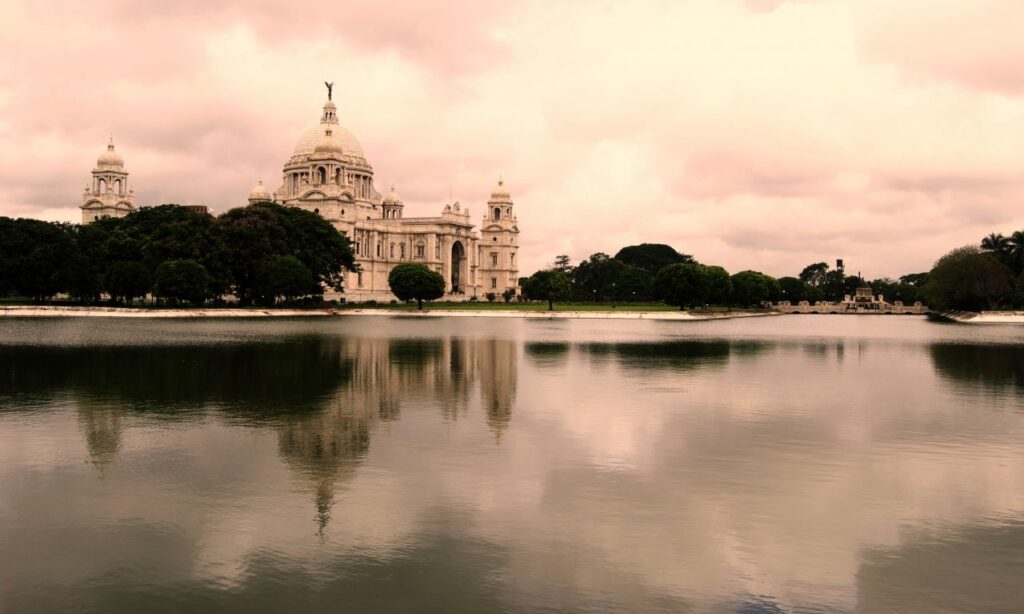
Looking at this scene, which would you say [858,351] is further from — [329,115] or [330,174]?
[329,115]

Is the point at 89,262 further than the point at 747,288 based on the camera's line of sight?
No

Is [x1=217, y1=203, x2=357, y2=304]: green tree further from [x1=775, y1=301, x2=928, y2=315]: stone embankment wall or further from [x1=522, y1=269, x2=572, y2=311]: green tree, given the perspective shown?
[x1=775, y1=301, x2=928, y2=315]: stone embankment wall

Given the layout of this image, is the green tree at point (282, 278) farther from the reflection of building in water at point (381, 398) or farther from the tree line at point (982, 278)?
the tree line at point (982, 278)

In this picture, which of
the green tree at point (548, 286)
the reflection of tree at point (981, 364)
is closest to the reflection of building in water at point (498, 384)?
the reflection of tree at point (981, 364)

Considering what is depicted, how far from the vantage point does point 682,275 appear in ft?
357

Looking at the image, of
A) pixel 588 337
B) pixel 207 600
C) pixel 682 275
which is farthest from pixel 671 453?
pixel 682 275

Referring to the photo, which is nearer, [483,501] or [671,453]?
[483,501]

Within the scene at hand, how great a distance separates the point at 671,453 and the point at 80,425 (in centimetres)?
1300

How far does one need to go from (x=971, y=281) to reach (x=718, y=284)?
29.6m

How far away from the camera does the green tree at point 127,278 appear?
91.3m

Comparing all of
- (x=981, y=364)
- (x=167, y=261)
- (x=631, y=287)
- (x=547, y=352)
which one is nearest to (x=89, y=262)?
(x=167, y=261)

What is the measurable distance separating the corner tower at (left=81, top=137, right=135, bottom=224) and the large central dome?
2958cm

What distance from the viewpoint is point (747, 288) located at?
456 ft

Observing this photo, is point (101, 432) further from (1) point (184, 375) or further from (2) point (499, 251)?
(2) point (499, 251)
